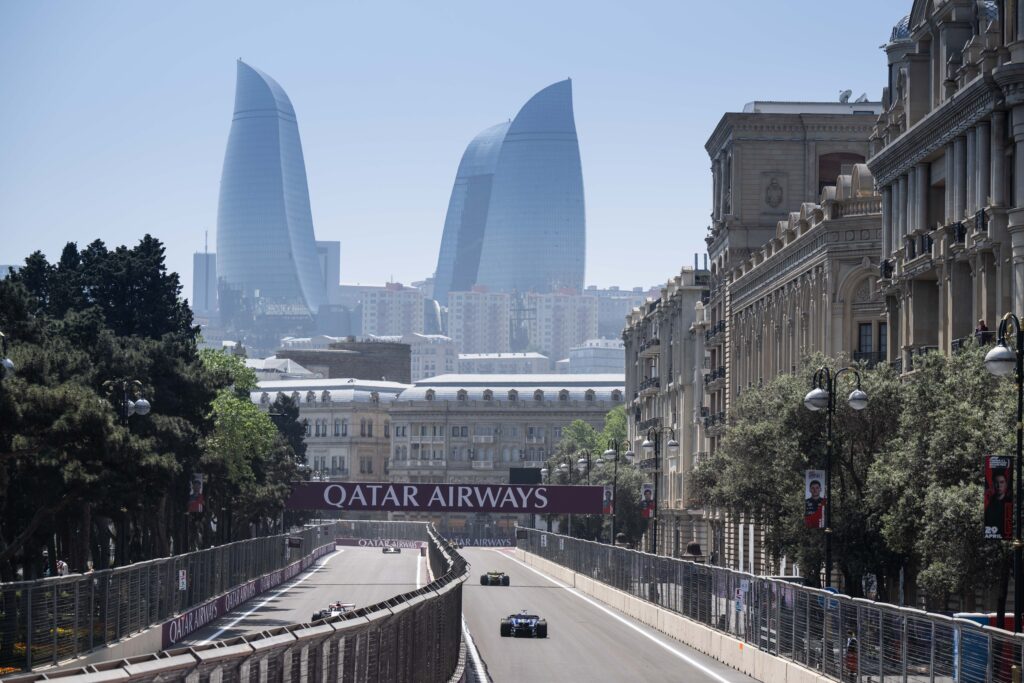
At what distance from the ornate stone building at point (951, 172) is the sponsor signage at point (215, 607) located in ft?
86.2

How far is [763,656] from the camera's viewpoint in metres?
43.0

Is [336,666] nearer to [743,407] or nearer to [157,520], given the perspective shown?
[743,407]

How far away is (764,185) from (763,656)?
224 feet

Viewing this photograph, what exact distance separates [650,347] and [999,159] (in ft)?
304

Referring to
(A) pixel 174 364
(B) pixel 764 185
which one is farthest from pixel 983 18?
(B) pixel 764 185

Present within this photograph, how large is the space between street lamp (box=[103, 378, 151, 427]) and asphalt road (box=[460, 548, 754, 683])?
12.1 m

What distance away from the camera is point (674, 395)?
5182 inches

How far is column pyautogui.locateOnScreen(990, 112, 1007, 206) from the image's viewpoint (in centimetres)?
5212

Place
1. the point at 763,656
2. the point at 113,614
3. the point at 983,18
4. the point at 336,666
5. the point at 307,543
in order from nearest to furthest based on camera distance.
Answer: the point at 336,666 → the point at 763,656 → the point at 113,614 → the point at 983,18 → the point at 307,543

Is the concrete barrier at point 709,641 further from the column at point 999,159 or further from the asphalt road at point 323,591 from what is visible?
the column at point 999,159

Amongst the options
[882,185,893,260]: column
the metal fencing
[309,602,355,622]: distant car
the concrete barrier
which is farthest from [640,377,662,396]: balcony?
[309,602,355,622]: distant car

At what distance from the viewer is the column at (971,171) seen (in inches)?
2158

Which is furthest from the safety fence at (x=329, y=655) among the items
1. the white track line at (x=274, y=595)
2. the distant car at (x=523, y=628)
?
the distant car at (x=523, y=628)

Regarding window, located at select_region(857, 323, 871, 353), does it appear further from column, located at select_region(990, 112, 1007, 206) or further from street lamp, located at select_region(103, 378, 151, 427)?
street lamp, located at select_region(103, 378, 151, 427)
